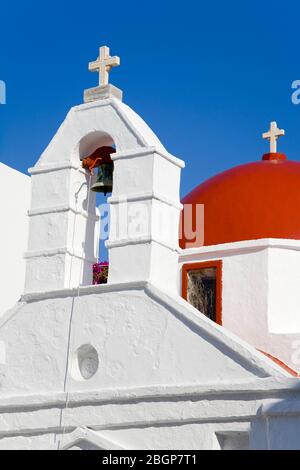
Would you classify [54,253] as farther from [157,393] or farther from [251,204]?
[251,204]

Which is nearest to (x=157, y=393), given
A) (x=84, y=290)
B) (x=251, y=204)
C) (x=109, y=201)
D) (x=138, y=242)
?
(x=84, y=290)

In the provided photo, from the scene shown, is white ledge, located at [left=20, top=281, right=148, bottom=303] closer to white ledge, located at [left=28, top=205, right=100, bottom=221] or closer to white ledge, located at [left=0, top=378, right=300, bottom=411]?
white ledge, located at [left=28, top=205, right=100, bottom=221]

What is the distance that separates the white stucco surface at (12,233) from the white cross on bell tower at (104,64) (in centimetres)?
538

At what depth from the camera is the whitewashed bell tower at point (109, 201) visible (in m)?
11.0

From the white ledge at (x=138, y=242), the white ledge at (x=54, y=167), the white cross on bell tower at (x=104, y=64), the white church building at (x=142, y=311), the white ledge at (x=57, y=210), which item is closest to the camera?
the white church building at (x=142, y=311)

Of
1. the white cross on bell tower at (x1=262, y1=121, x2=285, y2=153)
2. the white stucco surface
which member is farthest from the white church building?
the white stucco surface

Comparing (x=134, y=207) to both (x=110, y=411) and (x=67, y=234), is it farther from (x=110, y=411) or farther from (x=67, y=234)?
(x=110, y=411)

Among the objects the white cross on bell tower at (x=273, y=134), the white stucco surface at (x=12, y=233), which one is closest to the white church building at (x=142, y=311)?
the white cross on bell tower at (x=273, y=134)

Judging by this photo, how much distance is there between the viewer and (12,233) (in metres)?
17.1

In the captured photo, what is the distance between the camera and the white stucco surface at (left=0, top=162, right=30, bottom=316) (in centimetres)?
1673

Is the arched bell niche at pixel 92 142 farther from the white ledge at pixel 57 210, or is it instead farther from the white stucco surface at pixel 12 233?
the white stucco surface at pixel 12 233

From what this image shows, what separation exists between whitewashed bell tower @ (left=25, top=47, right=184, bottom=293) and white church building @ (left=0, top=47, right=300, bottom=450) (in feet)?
0.05

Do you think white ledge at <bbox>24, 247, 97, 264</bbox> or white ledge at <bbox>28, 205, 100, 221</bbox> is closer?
white ledge at <bbox>24, 247, 97, 264</bbox>

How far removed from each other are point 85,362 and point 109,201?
1843 millimetres
